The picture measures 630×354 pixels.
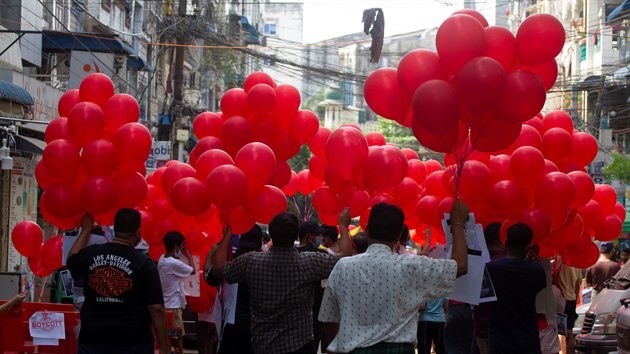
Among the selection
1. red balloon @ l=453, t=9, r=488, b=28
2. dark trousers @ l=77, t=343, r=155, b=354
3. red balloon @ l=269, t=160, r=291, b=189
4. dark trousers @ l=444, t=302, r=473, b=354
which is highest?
red balloon @ l=453, t=9, r=488, b=28

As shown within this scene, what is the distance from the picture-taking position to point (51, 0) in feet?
78.6

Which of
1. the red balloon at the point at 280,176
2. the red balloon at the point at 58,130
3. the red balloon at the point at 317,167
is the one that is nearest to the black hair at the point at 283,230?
the red balloon at the point at 58,130

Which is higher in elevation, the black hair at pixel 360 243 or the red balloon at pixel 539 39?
the red balloon at pixel 539 39

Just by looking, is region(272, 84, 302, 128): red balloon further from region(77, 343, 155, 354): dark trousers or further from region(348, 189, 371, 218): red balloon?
region(77, 343, 155, 354): dark trousers

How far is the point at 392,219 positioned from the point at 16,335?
4.74m

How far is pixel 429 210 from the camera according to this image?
10.4m

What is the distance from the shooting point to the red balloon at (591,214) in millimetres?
10688

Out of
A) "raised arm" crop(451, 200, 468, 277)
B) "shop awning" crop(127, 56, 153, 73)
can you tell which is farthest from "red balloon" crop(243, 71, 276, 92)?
"shop awning" crop(127, 56, 153, 73)

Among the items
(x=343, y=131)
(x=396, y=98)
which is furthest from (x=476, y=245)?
(x=343, y=131)

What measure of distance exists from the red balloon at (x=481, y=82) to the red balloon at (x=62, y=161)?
3.76m

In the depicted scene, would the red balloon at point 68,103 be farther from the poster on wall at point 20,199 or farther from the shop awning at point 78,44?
the shop awning at point 78,44

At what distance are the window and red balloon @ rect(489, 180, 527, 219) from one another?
77024 mm

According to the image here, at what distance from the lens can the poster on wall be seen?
19.3 metres

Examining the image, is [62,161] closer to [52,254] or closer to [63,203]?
[63,203]
